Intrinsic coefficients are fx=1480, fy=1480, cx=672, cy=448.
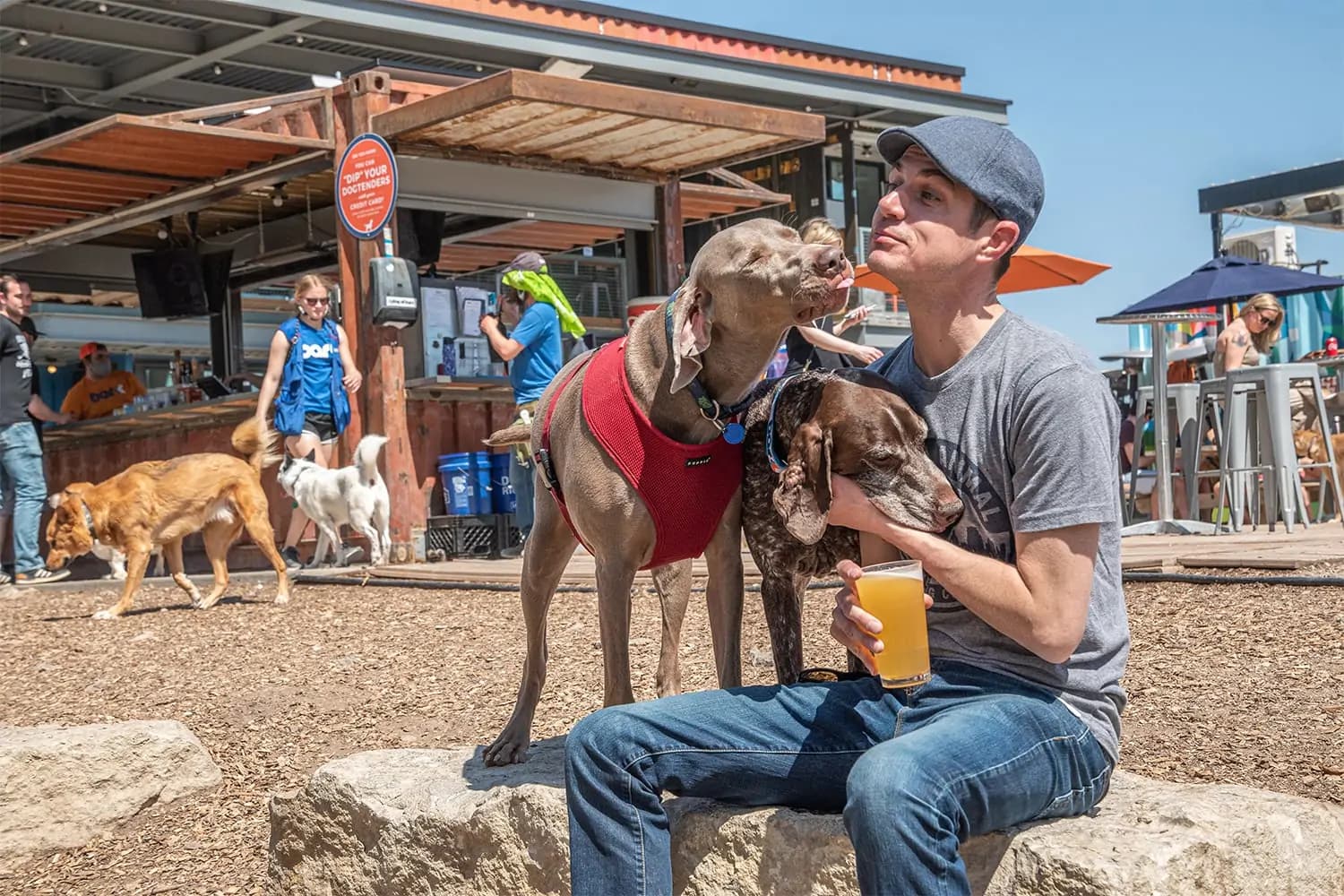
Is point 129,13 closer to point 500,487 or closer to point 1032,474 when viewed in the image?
point 500,487

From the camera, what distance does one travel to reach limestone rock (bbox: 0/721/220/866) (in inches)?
198

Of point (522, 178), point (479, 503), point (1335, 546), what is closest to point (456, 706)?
point (1335, 546)

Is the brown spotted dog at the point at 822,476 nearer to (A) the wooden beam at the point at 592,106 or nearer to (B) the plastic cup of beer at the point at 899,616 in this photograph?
(B) the plastic cup of beer at the point at 899,616

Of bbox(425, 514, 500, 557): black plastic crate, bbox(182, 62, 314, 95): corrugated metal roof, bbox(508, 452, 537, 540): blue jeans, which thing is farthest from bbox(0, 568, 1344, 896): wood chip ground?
bbox(182, 62, 314, 95): corrugated metal roof

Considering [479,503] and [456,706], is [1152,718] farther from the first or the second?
[479,503]

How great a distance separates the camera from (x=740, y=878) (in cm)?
288

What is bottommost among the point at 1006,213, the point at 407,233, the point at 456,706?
the point at 456,706

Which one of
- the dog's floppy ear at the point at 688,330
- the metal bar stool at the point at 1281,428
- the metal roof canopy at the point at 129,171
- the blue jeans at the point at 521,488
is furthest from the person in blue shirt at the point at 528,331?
the dog's floppy ear at the point at 688,330

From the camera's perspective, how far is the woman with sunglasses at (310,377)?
436 inches

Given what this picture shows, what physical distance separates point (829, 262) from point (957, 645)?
119cm

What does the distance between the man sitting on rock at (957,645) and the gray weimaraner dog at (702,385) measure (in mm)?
647

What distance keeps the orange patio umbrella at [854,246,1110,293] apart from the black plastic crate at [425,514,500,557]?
3.75 metres

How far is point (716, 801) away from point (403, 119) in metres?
9.88

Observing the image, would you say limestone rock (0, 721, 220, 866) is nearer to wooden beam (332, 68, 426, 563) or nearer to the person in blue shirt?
the person in blue shirt
